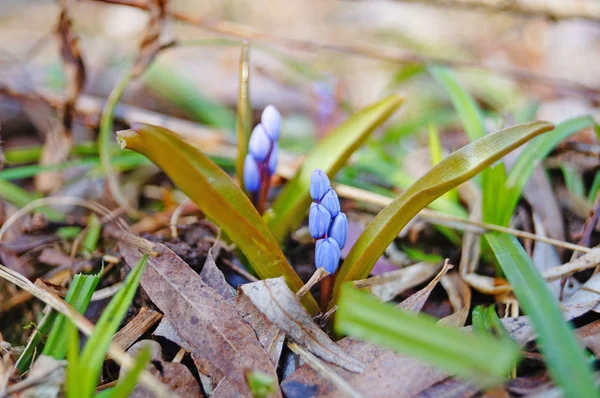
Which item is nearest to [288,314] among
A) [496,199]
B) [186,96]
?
[496,199]

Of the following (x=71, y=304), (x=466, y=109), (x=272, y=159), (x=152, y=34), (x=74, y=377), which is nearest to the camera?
(x=74, y=377)

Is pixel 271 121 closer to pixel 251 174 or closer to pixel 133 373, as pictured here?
pixel 251 174

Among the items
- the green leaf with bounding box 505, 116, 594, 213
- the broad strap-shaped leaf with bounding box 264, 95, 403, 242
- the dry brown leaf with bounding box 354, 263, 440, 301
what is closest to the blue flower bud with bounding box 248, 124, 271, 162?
the broad strap-shaped leaf with bounding box 264, 95, 403, 242

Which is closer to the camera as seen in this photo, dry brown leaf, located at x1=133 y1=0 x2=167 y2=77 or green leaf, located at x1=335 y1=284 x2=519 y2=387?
green leaf, located at x1=335 y1=284 x2=519 y2=387

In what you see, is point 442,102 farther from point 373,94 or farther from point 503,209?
point 503,209

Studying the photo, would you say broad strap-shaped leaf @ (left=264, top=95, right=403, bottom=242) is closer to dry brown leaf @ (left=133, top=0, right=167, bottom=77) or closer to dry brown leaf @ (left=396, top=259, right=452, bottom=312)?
dry brown leaf @ (left=396, top=259, right=452, bottom=312)

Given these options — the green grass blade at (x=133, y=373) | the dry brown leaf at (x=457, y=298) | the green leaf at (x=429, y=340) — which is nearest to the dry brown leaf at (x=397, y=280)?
the dry brown leaf at (x=457, y=298)

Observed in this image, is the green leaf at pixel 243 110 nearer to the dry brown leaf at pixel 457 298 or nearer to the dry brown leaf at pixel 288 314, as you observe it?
the dry brown leaf at pixel 288 314

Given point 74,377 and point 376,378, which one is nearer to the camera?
point 74,377
